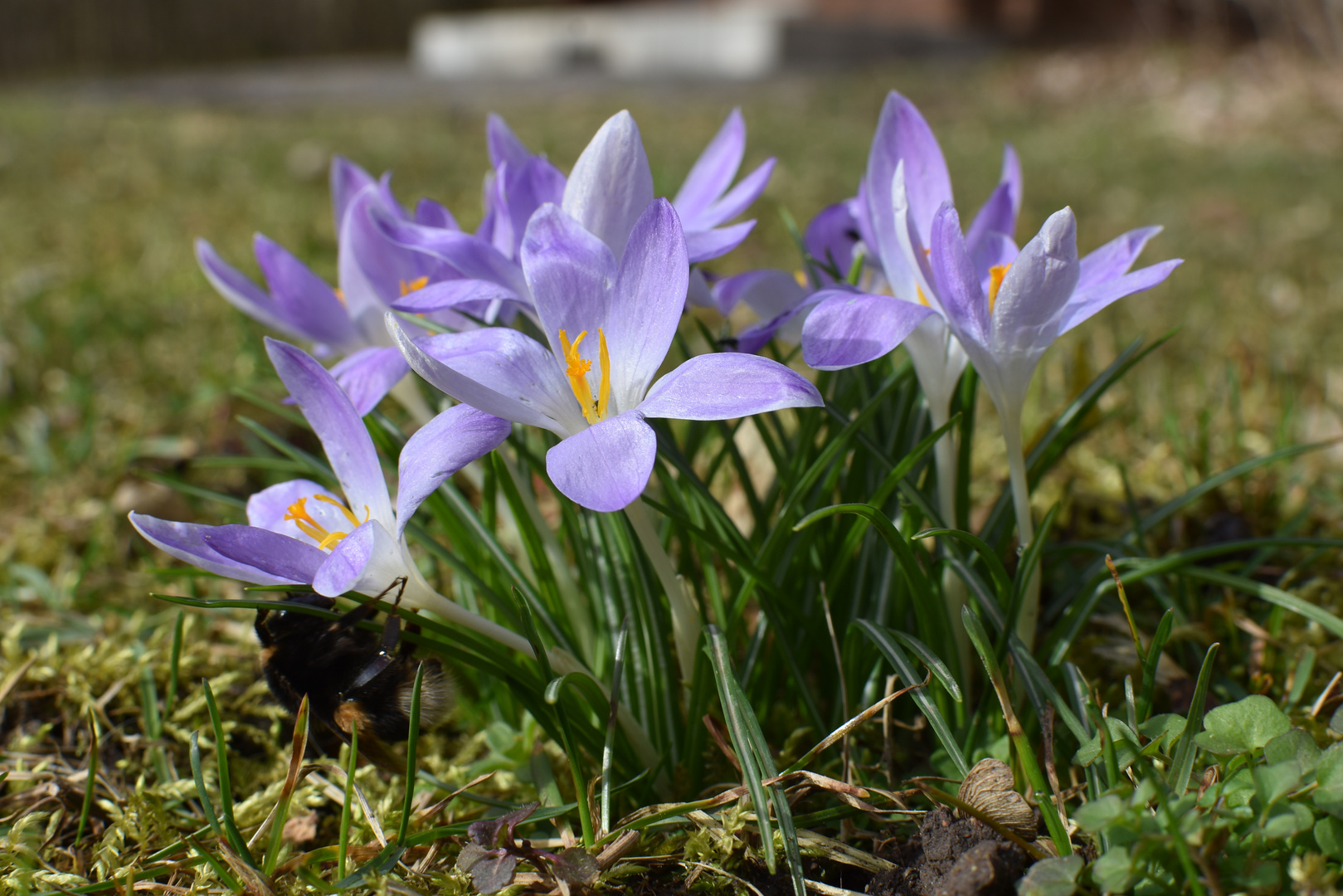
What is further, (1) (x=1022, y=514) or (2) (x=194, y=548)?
(1) (x=1022, y=514)

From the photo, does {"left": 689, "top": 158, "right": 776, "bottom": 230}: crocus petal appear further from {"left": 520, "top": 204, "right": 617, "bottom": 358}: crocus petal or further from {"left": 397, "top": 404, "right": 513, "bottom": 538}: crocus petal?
{"left": 397, "top": 404, "right": 513, "bottom": 538}: crocus petal

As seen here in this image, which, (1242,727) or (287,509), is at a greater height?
(287,509)

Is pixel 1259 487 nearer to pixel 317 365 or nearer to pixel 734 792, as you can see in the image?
pixel 734 792

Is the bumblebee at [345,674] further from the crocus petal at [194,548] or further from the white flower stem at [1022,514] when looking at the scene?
the white flower stem at [1022,514]

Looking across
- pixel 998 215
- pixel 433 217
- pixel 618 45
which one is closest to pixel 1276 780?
pixel 998 215

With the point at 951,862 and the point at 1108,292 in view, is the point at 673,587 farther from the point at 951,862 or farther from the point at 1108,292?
the point at 1108,292

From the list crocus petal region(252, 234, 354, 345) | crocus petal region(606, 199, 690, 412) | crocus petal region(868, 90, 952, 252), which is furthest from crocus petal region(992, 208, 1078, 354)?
crocus petal region(252, 234, 354, 345)

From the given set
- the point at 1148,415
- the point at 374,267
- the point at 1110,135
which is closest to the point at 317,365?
the point at 374,267
